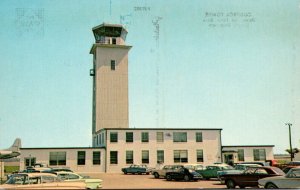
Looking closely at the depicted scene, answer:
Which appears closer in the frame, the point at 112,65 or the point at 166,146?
the point at 166,146

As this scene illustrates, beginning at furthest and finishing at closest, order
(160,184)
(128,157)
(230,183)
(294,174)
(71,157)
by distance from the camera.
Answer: (128,157) → (71,157) → (160,184) → (230,183) → (294,174)

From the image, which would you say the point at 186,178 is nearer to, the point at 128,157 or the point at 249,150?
the point at 128,157

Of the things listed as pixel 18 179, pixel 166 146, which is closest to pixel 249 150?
pixel 166 146

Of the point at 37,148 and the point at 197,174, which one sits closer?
the point at 197,174

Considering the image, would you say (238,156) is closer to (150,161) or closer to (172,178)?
(150,161)

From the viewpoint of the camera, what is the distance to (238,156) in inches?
2005

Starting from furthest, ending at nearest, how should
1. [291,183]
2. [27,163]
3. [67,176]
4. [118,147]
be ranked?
1. [118,147]
2. [27,163]
3. [67,176]
4. [291,183]

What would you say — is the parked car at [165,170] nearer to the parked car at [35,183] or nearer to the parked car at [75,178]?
the parked car at [75,178]

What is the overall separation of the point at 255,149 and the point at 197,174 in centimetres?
2356

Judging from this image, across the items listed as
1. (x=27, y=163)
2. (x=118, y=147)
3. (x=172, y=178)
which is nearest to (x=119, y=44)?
(x=118, y=147)

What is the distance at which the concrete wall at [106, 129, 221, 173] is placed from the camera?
47312 mm

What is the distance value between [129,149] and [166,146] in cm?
489

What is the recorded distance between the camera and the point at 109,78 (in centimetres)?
5816

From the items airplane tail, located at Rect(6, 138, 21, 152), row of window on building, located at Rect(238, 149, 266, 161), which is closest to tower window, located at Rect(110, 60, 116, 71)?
row of window on building, located at Rect(238, 149, 266, 161)
